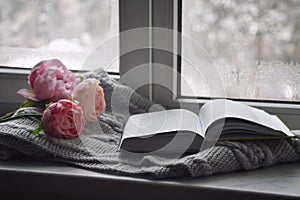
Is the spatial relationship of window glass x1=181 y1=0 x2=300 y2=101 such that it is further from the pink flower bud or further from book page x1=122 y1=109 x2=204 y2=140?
the pink flower bud

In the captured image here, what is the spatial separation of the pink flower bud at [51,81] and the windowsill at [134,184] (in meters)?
0.17

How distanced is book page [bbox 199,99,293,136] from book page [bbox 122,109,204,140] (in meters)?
0.03

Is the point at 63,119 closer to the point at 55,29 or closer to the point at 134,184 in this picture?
the point at 134,184

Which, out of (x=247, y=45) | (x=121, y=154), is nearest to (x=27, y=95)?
(x=121, y=154)

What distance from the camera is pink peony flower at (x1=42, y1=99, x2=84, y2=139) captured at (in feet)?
3.74

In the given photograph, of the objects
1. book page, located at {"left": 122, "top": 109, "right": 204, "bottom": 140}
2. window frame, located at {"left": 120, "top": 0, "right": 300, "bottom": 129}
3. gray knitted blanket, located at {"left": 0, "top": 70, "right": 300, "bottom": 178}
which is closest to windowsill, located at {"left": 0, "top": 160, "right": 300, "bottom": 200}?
gray knitted blanket, located at {"left": 0, "top": 70, "right": 300, "bottom": 178}

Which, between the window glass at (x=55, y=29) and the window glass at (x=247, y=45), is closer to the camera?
the window glass at (x=247, y=45)

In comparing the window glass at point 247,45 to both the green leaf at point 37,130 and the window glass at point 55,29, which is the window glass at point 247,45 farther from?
the green leaf at point 37,130

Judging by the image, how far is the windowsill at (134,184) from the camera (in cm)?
101

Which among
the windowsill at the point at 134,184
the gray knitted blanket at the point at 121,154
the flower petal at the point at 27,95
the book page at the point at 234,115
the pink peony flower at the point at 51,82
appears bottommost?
the windowsill at the point at 134,184

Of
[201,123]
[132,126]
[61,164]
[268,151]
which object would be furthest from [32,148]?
[268,151]

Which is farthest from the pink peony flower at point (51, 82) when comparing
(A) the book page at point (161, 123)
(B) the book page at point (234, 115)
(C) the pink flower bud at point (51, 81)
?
(B) the book page at point (234, 115)

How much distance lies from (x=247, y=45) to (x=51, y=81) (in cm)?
50

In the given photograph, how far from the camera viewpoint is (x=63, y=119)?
1.14 meters
